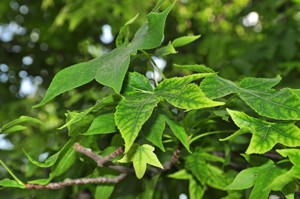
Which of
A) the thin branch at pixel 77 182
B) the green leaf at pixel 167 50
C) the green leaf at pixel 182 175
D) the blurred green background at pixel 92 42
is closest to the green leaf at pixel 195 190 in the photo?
the green leaf at pixel 182 175

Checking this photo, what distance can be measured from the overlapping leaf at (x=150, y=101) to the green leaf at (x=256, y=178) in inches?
3.7

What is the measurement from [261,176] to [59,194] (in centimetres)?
58

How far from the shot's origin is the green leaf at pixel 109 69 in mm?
421

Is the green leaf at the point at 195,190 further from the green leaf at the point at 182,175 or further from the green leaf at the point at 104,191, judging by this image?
the green leaf at the point at 104,191

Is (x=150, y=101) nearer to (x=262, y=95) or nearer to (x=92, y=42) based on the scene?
(x=262, y=95)

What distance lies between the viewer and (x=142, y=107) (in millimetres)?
397

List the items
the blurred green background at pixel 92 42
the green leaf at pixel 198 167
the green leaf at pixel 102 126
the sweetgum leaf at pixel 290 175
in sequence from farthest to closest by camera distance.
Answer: the blurred green background at pixel 92 42 < the green leaf at pixel 198 167 < the green leaf at pixel 102 126 < the sweetgum leaf at pixel 290 175

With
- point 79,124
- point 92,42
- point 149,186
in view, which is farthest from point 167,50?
point 92,42

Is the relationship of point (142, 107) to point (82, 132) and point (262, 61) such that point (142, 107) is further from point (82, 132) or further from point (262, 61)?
point (262, 61)

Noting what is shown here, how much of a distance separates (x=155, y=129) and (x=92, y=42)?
156cm

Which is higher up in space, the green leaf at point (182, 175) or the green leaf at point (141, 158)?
the green leaf at point (141, 158)

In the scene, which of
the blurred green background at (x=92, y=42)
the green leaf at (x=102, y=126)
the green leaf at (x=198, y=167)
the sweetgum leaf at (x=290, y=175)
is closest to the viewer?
the sweetgum leaf at (x=290, y=175)

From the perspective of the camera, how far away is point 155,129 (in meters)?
0.45

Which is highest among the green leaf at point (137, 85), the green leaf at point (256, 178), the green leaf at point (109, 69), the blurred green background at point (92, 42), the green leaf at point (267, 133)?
the green leaf at point (109, 69)
